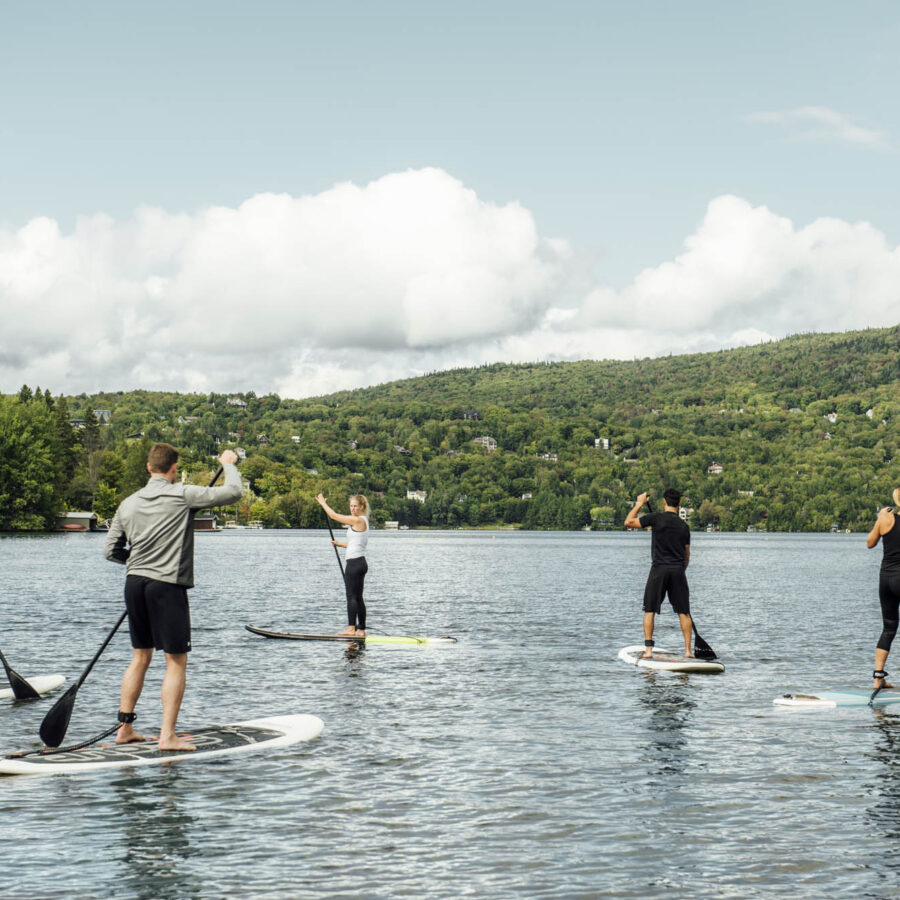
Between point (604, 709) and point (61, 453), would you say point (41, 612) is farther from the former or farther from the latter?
point (61, 453)

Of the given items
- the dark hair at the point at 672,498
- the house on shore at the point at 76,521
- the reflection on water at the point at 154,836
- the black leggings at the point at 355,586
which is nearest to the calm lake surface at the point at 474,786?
the reflection on water at the point at 154,836

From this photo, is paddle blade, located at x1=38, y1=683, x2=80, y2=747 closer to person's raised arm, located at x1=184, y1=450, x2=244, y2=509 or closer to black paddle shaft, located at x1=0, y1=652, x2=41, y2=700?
person's raised arm, located at x1=184, y1=450, x2=244, y2=509

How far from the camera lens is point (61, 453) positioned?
460 ft

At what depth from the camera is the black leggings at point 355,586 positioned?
23.3 meters

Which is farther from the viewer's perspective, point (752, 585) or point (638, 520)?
point (752, 585)

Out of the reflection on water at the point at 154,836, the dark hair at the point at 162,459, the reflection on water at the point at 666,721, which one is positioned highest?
the dark hair at the point at 162,459

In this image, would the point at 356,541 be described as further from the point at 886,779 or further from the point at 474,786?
the point at 886,779

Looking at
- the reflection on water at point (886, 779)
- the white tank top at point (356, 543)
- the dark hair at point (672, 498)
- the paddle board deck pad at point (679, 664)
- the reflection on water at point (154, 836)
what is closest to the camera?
the reflection on water at point (154, 836)

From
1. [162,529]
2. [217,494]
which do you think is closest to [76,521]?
[162,529]

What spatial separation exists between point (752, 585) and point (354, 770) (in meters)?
56.9

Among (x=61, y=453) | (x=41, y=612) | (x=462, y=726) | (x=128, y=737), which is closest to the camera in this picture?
(x=128, y=737)

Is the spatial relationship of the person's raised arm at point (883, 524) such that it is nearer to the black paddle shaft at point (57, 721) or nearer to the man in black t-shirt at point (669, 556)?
the man in black t-shirt at point (669, 556)

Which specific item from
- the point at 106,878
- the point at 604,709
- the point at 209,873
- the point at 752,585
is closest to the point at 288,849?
the point at 209,873

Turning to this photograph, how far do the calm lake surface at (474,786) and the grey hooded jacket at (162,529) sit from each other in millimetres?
2224
